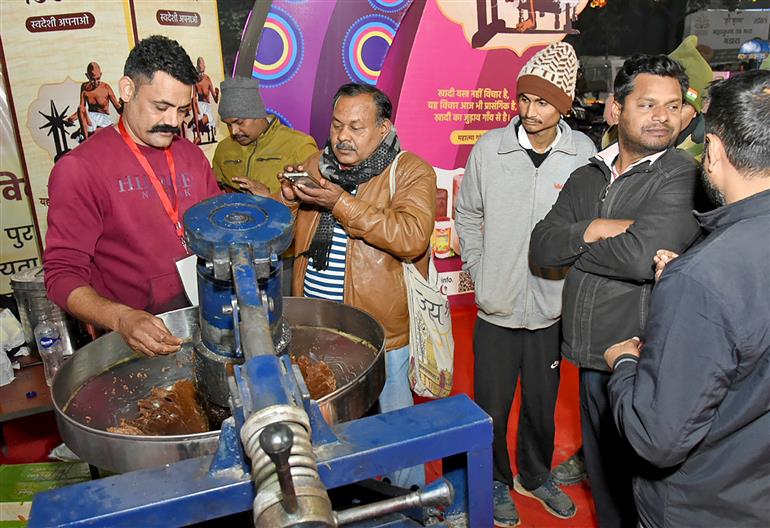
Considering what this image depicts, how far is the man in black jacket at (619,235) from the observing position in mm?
2105

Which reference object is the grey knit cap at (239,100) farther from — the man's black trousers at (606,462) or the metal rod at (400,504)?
the metal rod at (400,504)

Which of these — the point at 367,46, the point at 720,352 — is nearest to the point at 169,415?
the point at 720,352

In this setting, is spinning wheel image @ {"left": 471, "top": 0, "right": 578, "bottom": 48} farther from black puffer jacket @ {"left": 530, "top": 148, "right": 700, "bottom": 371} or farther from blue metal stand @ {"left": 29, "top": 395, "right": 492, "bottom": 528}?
blue metal stand @ {"left": 29, "top": 395, "right": 492, "bottom": 528}

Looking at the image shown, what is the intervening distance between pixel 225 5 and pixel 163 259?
276 cm

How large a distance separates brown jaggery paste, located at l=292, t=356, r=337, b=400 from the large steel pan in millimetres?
28

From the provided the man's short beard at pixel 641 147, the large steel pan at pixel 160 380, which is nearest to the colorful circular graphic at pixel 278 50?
the man's short beard at pixel 641 147

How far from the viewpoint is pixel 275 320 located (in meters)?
1.30

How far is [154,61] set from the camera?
1.92 m

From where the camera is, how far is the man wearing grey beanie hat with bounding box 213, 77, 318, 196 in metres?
3.80

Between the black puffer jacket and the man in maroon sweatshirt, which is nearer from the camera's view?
the man in maroon sweatshirt

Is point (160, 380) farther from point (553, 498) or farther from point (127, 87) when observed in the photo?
point (553, 498)

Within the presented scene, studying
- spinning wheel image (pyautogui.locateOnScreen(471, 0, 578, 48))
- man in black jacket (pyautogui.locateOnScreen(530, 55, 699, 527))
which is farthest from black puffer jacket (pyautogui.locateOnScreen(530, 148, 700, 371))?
spinning wheel image (pyautogui.locateOnScreen(471, 0, 578, 48))

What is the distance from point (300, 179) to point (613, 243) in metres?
1.20

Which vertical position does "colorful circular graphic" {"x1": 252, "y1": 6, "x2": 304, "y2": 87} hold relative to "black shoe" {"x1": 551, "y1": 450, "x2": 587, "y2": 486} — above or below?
above
